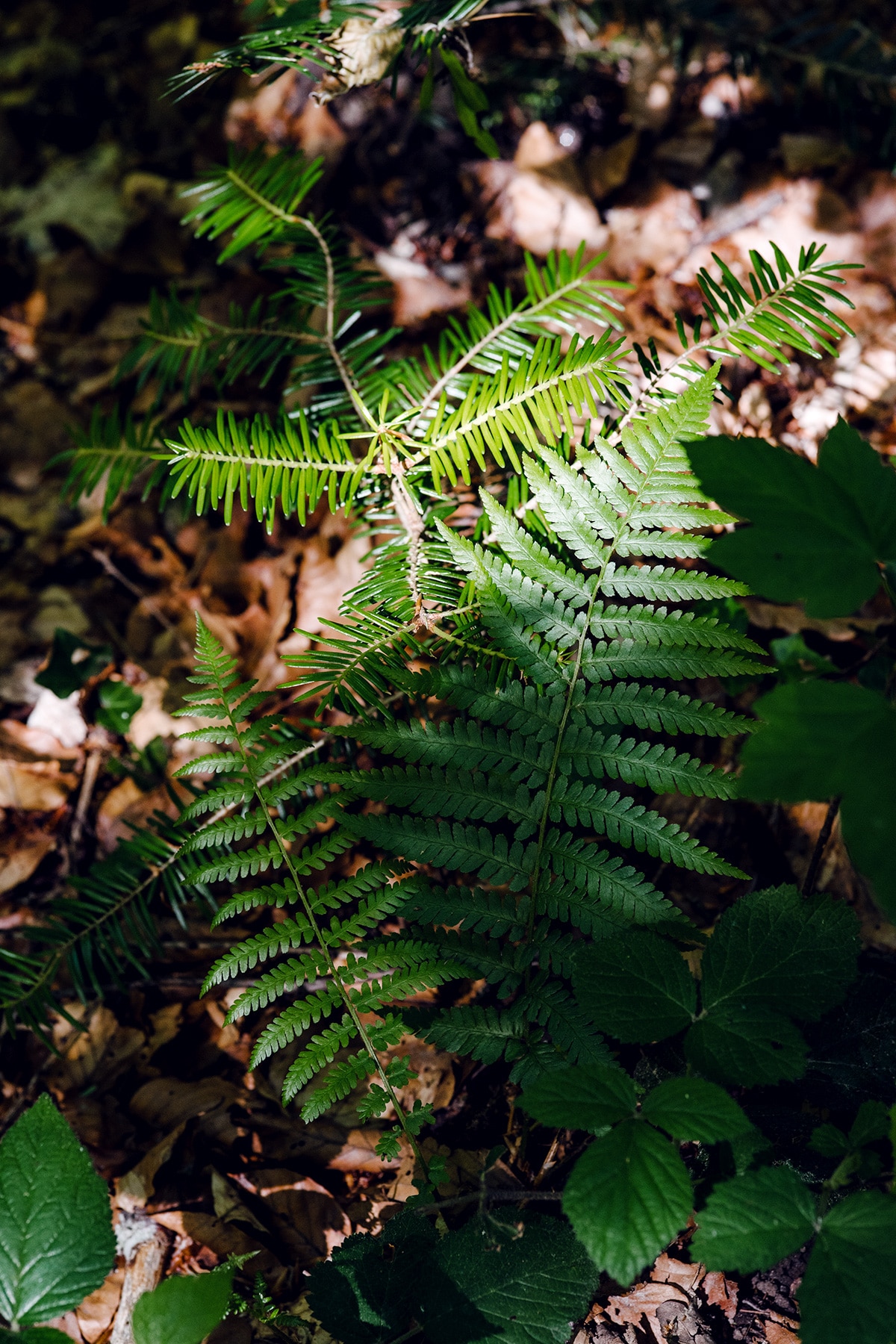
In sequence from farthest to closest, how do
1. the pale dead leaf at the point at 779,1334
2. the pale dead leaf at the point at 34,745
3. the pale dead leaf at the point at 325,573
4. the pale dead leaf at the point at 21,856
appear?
the pale dead leaf at the point at 34,745 < the pale dead leaf at the point at 325,573 < the pale dead leaf at the point at 21,856 < the pale dead leaf at the point at 779,1334

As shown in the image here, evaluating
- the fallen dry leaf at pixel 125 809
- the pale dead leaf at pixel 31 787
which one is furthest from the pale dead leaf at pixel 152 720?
the pale dead leaf at pixel 31 787

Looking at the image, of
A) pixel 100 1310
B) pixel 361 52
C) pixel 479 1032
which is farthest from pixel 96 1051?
pixel 361 52

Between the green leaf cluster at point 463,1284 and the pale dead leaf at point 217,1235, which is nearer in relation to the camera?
the green leaf cluster at point 463,1284

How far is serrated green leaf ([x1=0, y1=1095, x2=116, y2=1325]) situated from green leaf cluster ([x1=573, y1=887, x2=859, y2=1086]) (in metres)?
0.88

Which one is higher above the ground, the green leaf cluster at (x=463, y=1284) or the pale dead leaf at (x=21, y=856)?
the green leaf cluster at (x=463, y=1284)

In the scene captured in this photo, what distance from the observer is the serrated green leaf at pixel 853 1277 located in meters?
1.07

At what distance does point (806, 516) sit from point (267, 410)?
224cm

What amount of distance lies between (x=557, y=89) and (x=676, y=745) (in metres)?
2.73

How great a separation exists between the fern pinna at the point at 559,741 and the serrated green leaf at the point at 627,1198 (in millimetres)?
244

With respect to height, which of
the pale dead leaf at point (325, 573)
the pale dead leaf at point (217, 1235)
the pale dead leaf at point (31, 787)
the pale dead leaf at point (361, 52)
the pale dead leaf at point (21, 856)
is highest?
the pale dead leaf at point (361, 52)

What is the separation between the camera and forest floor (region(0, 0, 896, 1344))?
188 cm

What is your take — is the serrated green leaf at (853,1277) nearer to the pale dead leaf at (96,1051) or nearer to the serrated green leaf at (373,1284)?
the serrated green leaf at (373,1284)

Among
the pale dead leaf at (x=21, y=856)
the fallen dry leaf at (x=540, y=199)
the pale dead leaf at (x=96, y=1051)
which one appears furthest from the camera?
the fallen dry leaf at (x=540, y=199)

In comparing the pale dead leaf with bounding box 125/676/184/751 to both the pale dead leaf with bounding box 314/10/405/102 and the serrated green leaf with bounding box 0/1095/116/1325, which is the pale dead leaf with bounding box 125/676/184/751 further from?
the pale dead leaf with bounding box 314/10/405/102
